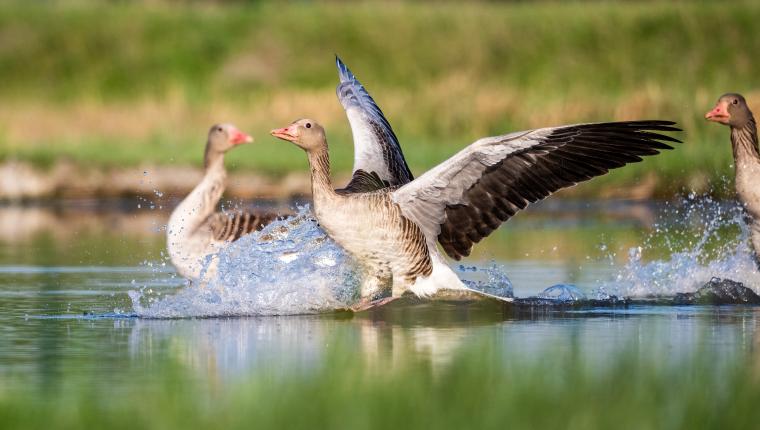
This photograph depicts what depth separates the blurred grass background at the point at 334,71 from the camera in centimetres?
2611

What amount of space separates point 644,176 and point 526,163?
11.8 m

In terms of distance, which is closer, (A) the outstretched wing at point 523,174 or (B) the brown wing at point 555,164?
(A) the outstretched wing at point 523,174

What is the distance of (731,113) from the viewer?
12.1 meters

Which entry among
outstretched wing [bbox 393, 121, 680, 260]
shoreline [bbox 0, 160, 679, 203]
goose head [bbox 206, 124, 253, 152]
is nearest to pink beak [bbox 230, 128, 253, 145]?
goose head [bbox 206, 124, 253, 152]

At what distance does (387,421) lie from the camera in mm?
6355

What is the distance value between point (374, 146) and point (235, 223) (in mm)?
1380

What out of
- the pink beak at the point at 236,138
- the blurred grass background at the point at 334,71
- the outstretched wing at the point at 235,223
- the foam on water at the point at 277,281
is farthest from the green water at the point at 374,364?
the blurred grass background at the point at 334,71

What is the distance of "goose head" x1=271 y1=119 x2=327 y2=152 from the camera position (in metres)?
11.1

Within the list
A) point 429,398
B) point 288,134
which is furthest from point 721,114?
point 429,398

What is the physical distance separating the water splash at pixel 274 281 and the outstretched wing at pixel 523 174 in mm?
836

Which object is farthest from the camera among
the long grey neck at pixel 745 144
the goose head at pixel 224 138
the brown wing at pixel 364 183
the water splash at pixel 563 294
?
the goose head at pixel 224 138

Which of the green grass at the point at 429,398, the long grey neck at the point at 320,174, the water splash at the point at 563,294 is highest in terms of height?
the long grey neck at the point at 320,174

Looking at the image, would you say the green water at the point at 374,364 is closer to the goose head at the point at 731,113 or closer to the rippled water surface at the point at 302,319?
the rippled water surface at the point at 302,319

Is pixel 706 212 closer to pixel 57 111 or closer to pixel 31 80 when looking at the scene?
pixel 57 111
